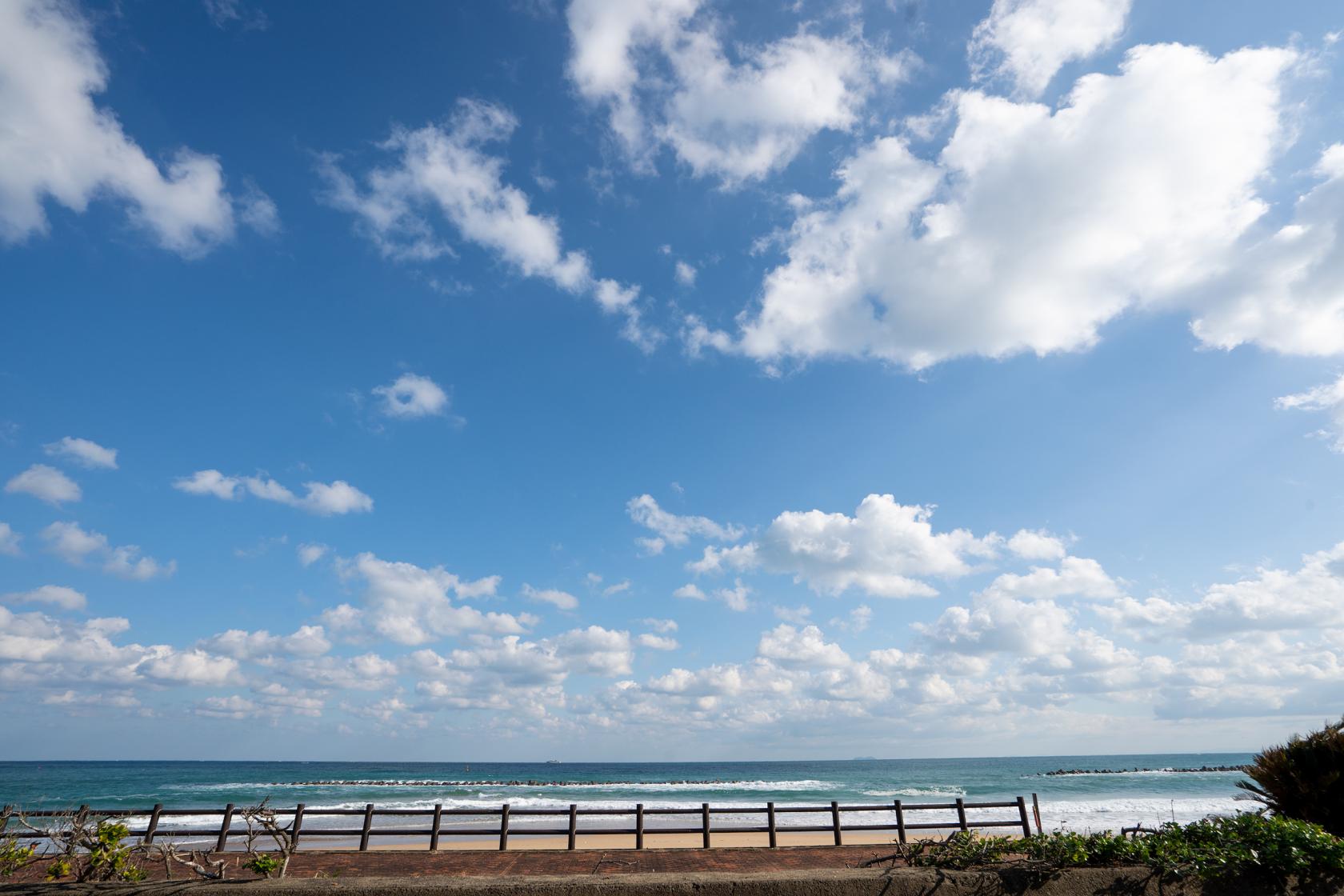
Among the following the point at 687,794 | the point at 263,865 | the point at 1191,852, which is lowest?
the point at 687,794

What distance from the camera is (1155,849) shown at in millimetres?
6652

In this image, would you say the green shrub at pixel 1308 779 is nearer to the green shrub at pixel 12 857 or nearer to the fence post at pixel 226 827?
the green shrub at pixel 12 857

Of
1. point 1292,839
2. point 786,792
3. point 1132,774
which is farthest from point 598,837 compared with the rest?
point 1132,774

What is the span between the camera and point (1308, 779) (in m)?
9.16

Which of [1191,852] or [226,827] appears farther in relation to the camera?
[226,827]

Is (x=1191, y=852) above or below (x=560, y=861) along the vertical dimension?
above

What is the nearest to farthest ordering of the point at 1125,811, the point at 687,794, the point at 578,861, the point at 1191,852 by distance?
1. the point at 1191,852
2. the point at 578,861
3. the point at 1125,811
4. the point at 687,794

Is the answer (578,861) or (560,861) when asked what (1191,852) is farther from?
(560,861)

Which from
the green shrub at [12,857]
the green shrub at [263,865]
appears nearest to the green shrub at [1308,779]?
the green shrub at [263,865]

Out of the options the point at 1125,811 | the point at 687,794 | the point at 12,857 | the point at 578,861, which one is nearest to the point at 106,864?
the point at 12,857

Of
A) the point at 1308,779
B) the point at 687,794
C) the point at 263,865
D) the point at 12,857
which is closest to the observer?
the point at 263,865

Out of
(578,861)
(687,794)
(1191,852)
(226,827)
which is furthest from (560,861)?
(687,794)

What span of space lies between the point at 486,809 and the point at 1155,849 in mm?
11454

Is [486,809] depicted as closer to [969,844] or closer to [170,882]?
[170,882]
